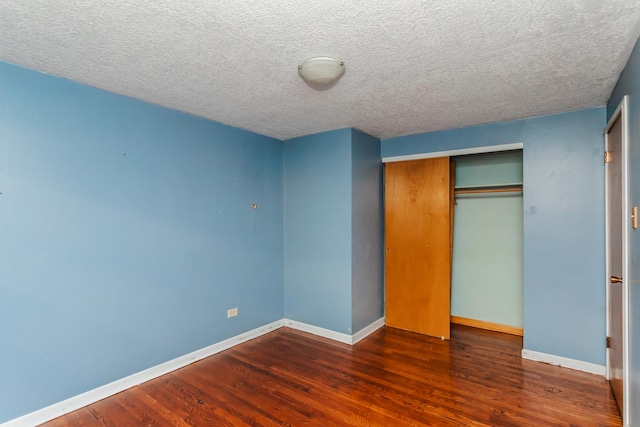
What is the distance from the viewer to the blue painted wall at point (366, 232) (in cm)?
367

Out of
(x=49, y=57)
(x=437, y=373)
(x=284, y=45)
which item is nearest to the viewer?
(x=284, y=45)

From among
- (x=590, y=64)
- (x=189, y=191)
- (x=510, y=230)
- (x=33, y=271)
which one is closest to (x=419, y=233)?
(x=510, y=230)

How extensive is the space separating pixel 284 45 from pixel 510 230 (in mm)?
3475

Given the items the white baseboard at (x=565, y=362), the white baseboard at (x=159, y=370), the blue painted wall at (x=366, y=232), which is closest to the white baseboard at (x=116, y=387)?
the white baseboard at (x=159, y=370)

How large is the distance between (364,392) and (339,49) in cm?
253

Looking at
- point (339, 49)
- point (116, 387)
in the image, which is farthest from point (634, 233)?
point (116, 387)

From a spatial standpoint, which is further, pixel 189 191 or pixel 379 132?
pixel 379 132

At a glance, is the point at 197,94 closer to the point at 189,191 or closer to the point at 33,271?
the point at 189,191

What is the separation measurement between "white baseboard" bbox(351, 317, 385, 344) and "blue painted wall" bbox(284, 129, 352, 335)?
0.11 metres

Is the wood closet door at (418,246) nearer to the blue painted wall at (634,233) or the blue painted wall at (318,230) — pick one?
the blue painted wall at (318,230)

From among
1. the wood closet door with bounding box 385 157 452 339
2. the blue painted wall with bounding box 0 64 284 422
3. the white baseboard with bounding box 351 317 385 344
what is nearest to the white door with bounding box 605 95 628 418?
the wood closet door with bounding box 385 157 452 339

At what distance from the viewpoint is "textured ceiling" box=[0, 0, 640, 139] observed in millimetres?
1544

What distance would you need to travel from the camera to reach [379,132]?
3820 mm

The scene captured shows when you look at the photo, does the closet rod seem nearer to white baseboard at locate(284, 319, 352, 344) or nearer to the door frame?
the door frame
